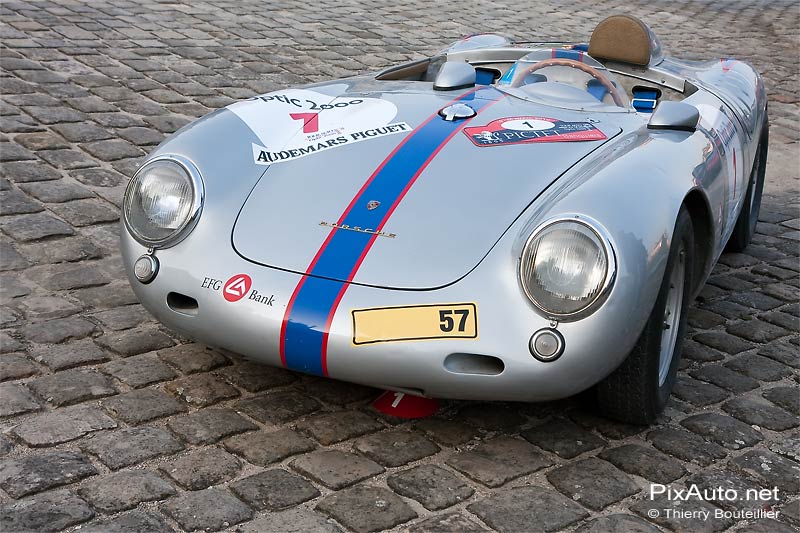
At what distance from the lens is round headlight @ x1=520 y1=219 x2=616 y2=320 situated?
2.65 meters

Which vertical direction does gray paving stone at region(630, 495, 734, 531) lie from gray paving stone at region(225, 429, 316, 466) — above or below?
below

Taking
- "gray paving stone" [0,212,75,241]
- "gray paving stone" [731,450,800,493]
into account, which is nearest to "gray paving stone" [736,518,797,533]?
"gray paving stone" [731,450,800,493]

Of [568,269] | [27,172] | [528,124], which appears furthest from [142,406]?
[27,172]

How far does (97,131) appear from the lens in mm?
5629

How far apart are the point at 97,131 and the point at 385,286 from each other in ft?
11.2

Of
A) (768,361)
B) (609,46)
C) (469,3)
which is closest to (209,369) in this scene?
(768,361)

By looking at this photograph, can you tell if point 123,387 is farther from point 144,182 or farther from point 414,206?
point 414,206

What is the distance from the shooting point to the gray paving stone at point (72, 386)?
3.01m

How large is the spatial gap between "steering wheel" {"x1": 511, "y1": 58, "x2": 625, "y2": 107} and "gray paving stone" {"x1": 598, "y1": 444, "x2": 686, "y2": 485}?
5.53 ft

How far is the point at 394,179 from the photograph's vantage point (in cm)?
313

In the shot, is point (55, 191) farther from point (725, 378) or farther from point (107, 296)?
point (725, 378)

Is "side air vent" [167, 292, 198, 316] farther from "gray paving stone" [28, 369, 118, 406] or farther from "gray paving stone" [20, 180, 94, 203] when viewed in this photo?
"gray paving stone" [20, 180, 94, 203]

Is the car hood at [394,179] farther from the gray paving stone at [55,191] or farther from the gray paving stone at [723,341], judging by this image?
the gray paving stone at [55,191]
